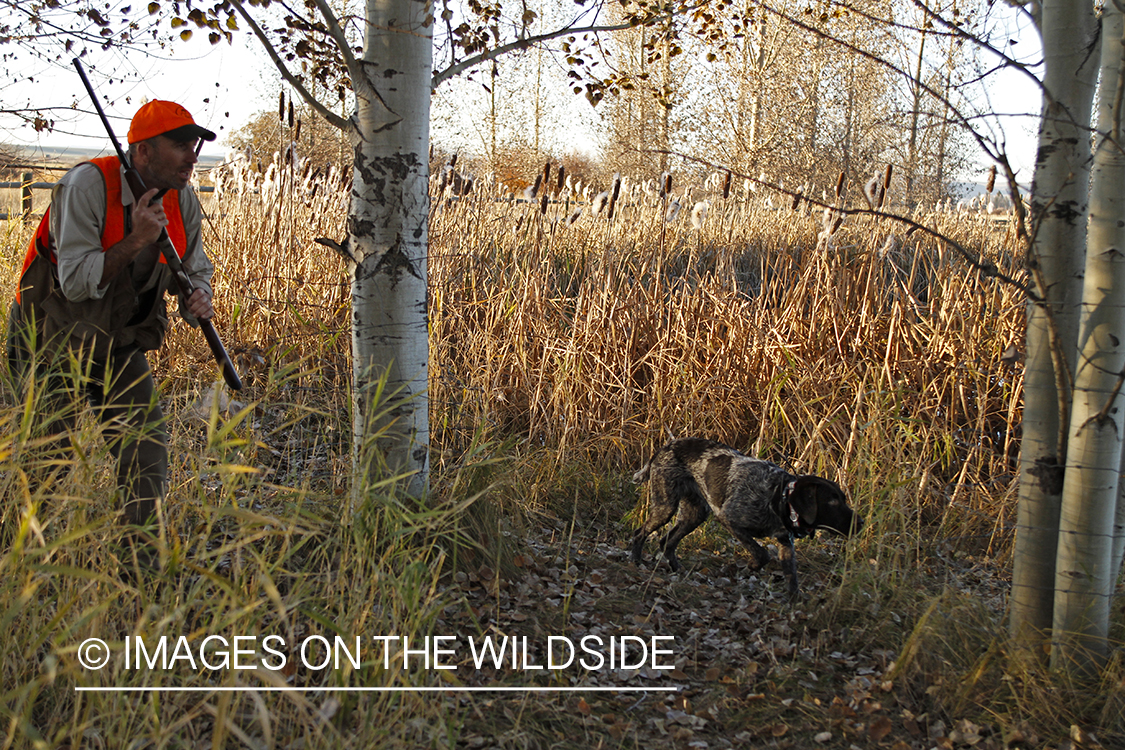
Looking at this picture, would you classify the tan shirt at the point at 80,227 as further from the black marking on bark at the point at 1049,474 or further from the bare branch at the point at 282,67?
the black marking on bark at the point at 1049,474

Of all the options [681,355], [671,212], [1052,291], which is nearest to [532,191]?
[671,212]

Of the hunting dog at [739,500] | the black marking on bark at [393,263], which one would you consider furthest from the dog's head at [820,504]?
the black marking on bark at [393,263]

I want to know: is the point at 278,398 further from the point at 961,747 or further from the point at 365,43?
the point at 961,747

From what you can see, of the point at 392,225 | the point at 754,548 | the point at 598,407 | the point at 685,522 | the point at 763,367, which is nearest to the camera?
the point at 392,225

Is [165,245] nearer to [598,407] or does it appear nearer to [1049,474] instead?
[598,407]

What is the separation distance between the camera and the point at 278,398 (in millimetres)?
5102

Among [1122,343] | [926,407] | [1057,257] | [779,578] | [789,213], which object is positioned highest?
[789,213]

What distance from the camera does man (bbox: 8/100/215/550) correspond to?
2.83 metres

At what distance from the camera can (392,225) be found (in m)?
3.10

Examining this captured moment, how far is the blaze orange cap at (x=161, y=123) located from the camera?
2988 millimetres

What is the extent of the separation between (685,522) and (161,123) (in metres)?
2.74

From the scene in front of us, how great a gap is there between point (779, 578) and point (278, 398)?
3138mm

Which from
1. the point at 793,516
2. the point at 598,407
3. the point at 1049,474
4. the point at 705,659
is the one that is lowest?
the point at 705,659

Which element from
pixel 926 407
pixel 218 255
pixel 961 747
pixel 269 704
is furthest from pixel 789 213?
pixel 269 704
